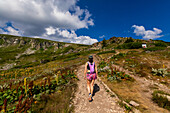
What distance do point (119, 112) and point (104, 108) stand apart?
32.1 inches

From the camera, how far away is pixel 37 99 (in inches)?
199

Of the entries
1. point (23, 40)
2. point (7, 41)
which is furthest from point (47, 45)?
point (7, 41)

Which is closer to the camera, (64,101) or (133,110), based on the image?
(133,110)

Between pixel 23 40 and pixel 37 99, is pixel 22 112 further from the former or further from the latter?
pixel 23 40

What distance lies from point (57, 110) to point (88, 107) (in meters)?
1.78

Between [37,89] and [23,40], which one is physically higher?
[23,40]

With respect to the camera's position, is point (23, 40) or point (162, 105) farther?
point (23, 40)

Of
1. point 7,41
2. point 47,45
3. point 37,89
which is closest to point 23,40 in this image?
point 7,41

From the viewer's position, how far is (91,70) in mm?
5461

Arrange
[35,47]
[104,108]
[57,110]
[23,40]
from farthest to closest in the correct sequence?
[23,40]
[35,47]
[104,108]
[57,110]

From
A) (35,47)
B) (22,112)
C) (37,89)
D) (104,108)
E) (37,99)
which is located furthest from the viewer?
(35,47)

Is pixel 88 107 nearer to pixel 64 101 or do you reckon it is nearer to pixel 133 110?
pixel 64 101

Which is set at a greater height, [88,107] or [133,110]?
[133,110]

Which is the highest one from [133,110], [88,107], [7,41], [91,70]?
[7,41]
